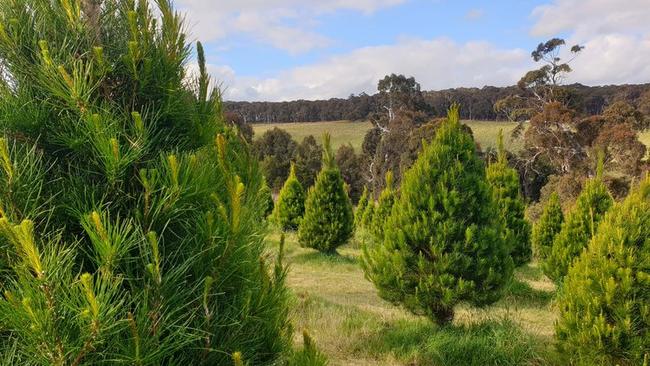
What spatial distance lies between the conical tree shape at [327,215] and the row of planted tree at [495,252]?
5104 mm

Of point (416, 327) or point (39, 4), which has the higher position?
point (39, 4)

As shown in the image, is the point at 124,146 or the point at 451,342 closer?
the point at 124,146

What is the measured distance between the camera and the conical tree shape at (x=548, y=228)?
45.2 feet

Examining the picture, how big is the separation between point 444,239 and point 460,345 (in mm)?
1459

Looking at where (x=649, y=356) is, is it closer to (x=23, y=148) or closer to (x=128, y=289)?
(x=128, y=289)

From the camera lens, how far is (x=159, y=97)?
7.64 feet

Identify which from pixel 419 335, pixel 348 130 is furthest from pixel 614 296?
pixel 348 130

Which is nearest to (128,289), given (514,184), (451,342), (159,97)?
(159,97)

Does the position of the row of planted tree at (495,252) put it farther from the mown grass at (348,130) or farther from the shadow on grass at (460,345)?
the mown grass at (348,130)

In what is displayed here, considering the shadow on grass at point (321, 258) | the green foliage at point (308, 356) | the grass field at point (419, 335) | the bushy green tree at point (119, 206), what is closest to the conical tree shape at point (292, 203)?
the shadow on grass at point (321, 258)

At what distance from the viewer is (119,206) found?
208 centimetres

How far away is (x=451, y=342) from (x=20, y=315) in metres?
Answer: 5.92

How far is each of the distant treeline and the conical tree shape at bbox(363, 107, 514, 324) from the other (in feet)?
85.0

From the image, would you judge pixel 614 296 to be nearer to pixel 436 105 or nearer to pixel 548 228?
pixel 548 228
